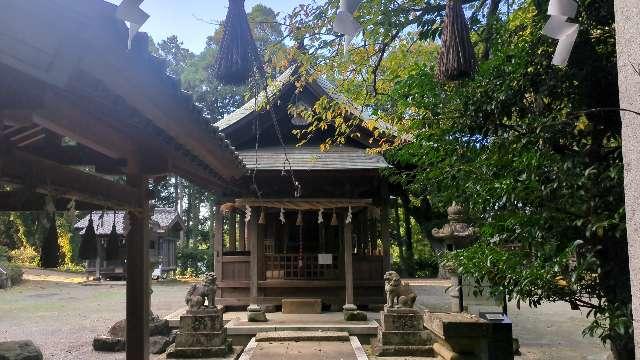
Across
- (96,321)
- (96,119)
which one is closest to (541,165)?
(96,119)

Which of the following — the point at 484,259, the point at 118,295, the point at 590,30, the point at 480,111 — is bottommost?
the point at 118,295

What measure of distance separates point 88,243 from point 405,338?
637 cm

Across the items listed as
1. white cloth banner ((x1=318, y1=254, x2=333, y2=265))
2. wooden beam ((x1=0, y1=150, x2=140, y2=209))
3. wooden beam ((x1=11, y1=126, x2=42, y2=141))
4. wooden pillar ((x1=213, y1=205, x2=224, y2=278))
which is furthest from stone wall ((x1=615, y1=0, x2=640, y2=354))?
wooden pillar ((x1=213, y1=205, x2=224, y2=278))

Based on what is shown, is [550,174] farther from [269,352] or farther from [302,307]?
[302,307]

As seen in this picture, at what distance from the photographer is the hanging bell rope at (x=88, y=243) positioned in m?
4.64

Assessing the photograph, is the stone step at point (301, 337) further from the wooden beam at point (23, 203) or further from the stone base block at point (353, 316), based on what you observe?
the wooden beam at point (23, 203)

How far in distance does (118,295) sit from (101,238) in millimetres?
7138

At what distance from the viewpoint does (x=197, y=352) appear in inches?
352

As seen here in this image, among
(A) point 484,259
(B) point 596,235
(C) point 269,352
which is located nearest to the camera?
(B) point 596,235

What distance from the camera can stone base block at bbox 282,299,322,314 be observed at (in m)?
12.9

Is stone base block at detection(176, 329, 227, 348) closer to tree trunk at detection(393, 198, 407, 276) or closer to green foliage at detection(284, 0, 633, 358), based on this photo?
green foliage at detection(284, 0, 633, 358)

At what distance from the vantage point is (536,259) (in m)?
4.49

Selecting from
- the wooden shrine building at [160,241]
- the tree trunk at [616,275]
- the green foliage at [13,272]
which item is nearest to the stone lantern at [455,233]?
the tree trunk at [616,275]

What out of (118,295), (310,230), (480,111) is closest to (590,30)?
(480,111)
